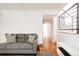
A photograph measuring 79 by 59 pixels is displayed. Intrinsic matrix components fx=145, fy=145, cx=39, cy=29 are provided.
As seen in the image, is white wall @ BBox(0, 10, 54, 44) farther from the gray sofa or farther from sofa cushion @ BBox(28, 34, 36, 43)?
Answer: the gray sofa

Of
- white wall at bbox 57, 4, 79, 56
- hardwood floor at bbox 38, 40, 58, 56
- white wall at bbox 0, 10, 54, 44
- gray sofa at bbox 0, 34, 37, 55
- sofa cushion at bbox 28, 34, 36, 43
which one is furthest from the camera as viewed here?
white wall at bbox 0, 10, 54, 44

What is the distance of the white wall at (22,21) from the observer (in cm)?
841

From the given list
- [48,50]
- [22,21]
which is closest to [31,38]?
[48,50]

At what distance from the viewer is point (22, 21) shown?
27.7ft

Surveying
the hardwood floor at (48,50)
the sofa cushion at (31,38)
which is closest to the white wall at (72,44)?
the hardwood floor at (48,50)

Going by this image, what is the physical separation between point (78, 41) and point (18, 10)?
5.68 m

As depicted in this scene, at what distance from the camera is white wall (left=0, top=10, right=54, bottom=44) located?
8.41m

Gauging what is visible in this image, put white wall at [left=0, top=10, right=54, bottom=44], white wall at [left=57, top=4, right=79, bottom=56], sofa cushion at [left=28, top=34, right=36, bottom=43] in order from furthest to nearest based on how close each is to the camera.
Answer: white wall at [left=0, top=10, right=54, bottom=44], sofa cushion at [left=28, top=34, right=36, bottom=43], white wall at [left=57, top=4, right=79, bottom=56]

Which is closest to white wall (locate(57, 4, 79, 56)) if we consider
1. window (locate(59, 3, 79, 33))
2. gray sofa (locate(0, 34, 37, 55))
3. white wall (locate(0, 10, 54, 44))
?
window (locate(59, 3, 79, 33))

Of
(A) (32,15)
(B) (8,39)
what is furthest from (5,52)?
(A) (32,15)

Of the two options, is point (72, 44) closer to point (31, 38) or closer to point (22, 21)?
point (31, 38)

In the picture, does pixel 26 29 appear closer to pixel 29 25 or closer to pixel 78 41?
pixel 29 25

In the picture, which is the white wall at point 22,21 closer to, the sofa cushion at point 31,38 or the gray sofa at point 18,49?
the sofa cushion at point 31,38

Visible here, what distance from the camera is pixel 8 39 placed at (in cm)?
698
